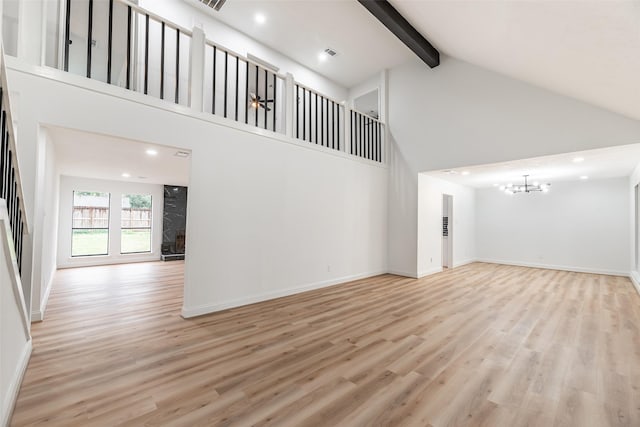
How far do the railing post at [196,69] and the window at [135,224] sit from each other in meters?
5.96

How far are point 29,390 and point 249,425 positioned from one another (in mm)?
1693

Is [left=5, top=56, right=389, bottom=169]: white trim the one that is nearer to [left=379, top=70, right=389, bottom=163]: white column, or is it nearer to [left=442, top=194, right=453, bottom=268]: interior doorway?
[left=379, top=70, right=389, bottom=163]: white column

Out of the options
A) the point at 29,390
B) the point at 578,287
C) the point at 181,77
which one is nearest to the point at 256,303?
the point at 29,390

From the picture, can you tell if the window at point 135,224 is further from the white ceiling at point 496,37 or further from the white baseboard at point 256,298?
the white baseboard at point 256,298

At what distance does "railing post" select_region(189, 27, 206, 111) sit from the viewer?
361 cm

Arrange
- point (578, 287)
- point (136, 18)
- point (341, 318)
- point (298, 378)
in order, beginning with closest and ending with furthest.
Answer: point (298, 378) → point (341, 318) → point (136, 18) → point (578, 287)

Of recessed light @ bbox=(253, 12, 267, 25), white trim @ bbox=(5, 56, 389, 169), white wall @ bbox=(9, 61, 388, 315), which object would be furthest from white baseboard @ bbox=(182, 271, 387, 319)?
recessed light @ bbox=(253, 12, 267, 25)

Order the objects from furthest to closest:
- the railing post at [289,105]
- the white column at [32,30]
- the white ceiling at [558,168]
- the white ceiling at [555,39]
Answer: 1. the railing post at [289,105]
2. the white ceiling at [558,168]
3. the white column at [32,30]
4. the white ceiling at [555,39]

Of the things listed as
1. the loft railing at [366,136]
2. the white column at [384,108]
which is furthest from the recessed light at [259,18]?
the white column at [384,108]

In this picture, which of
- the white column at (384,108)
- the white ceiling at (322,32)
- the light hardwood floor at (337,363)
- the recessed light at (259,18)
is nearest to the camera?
the light hardwood floor at (337,363)

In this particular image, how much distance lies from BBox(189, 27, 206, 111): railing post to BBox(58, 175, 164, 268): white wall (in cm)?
584

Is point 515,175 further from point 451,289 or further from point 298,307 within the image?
point 298,307

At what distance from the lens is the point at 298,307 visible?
3949 mm

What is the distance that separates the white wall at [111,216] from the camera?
695 centimetres
